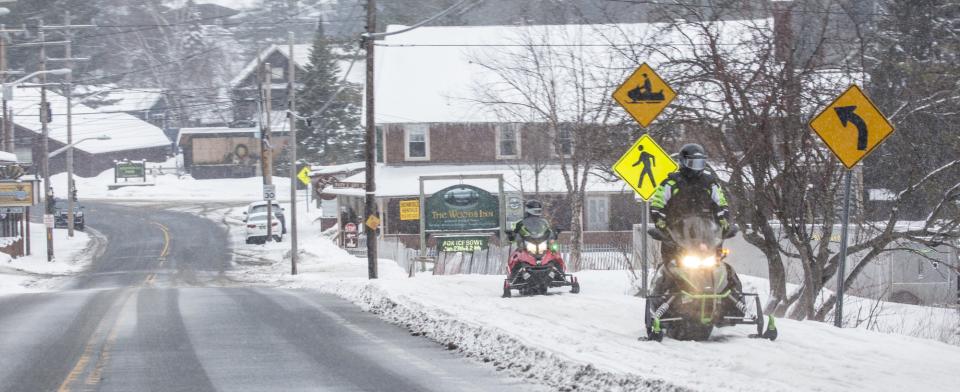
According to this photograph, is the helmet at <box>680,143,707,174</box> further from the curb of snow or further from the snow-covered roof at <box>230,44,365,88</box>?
the snow-covered roof at <box>230,44,365,88</box>

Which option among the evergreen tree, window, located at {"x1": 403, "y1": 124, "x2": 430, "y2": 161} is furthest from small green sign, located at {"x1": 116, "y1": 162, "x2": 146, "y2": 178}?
window, located at {"x1": 403, "y1": 124, "x2": 430, "y2": 161}

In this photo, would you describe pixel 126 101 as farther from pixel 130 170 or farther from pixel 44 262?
pixel 44 262

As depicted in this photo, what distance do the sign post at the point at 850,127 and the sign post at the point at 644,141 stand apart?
8.59ft

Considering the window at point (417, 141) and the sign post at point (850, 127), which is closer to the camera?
the sign post at point (850, 127)

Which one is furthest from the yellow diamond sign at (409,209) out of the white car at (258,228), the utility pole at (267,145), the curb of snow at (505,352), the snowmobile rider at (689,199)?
the snowmobile rider at (689,199)

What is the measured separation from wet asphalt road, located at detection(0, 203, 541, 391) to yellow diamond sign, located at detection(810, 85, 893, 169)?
5098 mm

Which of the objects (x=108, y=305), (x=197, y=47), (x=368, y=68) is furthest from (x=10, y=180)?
(x=197, y=47)

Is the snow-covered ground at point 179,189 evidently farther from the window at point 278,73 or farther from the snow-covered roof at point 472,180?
the snow-covered roof at point 472,180

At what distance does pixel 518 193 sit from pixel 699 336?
30373mm

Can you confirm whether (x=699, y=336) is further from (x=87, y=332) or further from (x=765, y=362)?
(x=87, y=332)

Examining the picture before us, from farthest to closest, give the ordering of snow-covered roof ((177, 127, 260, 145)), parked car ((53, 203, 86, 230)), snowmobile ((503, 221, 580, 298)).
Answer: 1. snow-covered roof ((177, 127, 260, 145))
2. parked car ((53, 203, 86, 230))
3. snowmobile ((503, 221, 580, 298))

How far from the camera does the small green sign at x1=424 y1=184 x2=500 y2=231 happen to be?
33562mm

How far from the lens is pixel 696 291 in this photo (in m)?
10.8

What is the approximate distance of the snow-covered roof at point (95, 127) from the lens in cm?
9419
